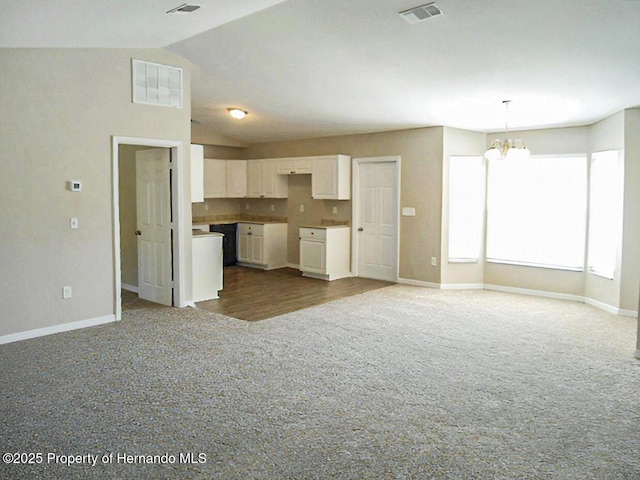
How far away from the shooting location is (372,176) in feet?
27.7

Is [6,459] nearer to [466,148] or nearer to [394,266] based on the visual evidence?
[394,266]

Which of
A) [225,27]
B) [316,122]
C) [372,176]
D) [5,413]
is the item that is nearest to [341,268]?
[372,176]

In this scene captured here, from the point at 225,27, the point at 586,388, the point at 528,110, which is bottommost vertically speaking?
the point at 586,388

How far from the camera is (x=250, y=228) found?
9.55m

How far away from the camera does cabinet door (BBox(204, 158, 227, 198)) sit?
945 centimetres

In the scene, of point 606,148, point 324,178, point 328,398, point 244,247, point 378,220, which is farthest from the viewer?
point 244,247

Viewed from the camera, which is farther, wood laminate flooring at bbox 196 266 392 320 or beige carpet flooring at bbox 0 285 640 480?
wood laminate flooring at bbox 196 266 392 320

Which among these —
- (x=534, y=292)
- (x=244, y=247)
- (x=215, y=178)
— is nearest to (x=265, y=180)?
(x=215, y=178)

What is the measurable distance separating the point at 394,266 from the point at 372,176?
1.54m

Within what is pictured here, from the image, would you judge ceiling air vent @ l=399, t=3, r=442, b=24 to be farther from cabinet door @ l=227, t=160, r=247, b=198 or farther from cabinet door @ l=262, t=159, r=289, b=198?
cabinet door @ l=227, t=160, r=247, b=198

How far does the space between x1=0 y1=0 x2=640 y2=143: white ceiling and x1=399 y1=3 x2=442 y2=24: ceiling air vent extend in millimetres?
56

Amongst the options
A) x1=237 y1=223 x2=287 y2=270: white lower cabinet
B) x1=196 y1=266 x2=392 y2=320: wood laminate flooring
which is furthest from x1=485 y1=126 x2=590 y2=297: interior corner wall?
x1=237 y1=223 x2=287 y2=270: white lower cabinet

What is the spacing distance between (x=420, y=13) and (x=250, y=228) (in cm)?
606

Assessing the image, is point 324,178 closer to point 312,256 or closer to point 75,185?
point 312,256
